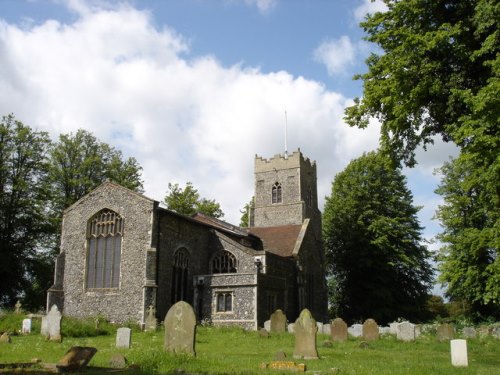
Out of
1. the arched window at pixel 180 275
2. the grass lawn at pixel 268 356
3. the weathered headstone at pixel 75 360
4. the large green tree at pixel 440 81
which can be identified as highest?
the large green tree at pixel 440 81

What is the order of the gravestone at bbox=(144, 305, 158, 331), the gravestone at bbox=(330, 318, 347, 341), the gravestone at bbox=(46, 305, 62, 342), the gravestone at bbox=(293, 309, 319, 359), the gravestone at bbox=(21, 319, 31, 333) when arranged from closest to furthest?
1. the gravestone at bbox=(293, 309, 319, 359)
2. the gravestone at bbox=(46, 305, 62, 342)
3. the gravestone at bbox=(330, 318, 347, 341)
4. the gravestone at bbox=(21, 319, 31, 333)
5. the gravestone at bbox=(144, 305, 158, 331)

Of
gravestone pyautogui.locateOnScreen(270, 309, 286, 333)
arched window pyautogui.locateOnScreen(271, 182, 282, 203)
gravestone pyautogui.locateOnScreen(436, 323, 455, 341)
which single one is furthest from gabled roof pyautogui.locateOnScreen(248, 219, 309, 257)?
gravestone pyautogui.locateOnScreen(436, 323, 455, 341)

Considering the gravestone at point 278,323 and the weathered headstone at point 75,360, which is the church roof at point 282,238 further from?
the weathered headstone at point 75,360

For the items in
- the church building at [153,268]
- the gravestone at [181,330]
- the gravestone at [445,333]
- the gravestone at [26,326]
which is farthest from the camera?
the church building at [153,268]

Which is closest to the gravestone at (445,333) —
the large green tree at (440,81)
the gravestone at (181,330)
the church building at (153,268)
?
the large green tree at (440,81)

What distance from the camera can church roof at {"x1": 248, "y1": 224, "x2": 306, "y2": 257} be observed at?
1366 inches

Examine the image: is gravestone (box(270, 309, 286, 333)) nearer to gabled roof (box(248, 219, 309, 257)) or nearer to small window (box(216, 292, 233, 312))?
small window (box(216, 292, 233, 312))

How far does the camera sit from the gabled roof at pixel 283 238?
34625 mm

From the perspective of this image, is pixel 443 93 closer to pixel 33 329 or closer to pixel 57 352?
pixel 57 352

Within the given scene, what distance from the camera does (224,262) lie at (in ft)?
101

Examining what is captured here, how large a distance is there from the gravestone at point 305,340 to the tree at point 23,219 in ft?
82.6

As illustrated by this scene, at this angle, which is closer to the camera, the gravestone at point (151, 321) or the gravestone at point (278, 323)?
the gravestone at point (151, 321)

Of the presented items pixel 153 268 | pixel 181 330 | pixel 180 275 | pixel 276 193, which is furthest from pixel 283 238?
pixel 181 330

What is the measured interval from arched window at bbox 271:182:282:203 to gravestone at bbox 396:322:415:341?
24044 millimetres
